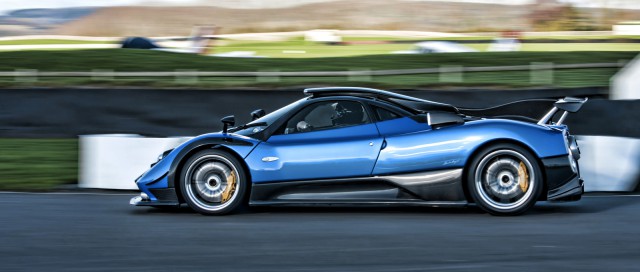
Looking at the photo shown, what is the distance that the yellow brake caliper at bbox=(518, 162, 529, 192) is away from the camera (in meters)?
8.11

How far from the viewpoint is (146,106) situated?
2078cm

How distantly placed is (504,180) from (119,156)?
185 inches

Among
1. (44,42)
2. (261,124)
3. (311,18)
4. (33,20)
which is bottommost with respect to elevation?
(261,124)

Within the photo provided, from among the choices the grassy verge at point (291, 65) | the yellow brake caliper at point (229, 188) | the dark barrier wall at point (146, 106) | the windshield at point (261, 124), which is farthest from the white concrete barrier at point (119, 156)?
the grassy verge at point (291, 65)

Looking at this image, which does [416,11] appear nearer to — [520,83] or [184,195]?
[520,83]

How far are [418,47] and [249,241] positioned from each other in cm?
2752

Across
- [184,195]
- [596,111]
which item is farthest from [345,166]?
[596,111]

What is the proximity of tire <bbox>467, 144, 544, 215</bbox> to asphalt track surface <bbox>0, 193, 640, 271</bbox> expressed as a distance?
129 mm

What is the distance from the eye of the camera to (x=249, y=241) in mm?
6887

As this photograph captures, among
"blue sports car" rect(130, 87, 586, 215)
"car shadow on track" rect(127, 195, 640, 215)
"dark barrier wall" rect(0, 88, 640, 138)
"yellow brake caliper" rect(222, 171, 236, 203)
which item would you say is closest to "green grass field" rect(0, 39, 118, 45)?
"dark barrier wall" rect(0, 88, 640, 138)

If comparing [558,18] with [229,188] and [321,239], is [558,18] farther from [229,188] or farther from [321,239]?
[321,239]

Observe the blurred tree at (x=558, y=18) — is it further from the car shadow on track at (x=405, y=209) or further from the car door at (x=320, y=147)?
the car door at (x=320, y=147)

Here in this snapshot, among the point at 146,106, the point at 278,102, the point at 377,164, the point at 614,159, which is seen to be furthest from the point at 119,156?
→ the point at 146,106

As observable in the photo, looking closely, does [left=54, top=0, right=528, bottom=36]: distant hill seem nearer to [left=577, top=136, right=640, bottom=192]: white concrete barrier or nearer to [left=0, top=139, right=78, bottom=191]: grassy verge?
[left=0, top=139, right=78, bottom=191]: grassy verge
